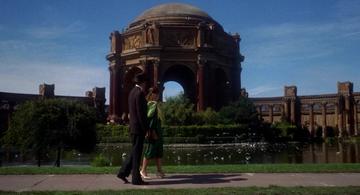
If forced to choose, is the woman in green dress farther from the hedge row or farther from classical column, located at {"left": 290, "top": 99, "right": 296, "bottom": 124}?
classical column, located at {"left": 290, "top": 99, "right": 296, "bottom": 124}

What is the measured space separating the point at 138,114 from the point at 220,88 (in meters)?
56.7

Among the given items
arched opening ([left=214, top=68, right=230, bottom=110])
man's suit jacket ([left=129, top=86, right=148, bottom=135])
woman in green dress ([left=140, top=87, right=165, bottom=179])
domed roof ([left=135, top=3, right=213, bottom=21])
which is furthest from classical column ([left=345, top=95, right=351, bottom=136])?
man's suit jacket ([left=129, top=86, right=148, bottom=135])

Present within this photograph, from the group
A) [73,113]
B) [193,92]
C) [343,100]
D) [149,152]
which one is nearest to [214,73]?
[193,92]

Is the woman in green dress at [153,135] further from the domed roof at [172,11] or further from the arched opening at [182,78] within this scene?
the arched opening at [182,78]

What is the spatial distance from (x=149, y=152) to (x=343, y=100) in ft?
230

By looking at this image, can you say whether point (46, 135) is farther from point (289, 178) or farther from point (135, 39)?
point (135, 39)

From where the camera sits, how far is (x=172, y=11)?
205ft

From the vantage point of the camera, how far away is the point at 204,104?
5903cm

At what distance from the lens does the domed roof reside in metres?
62.0

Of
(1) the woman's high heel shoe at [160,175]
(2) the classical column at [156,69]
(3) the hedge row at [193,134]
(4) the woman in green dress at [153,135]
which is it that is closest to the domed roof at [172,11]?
(2) the classical column at [156,69]

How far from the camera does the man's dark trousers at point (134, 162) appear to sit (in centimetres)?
862

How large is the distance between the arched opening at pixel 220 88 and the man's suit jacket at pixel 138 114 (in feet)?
182

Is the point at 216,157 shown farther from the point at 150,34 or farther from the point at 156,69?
the point at 150,34

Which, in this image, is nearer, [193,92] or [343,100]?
[193,92]
